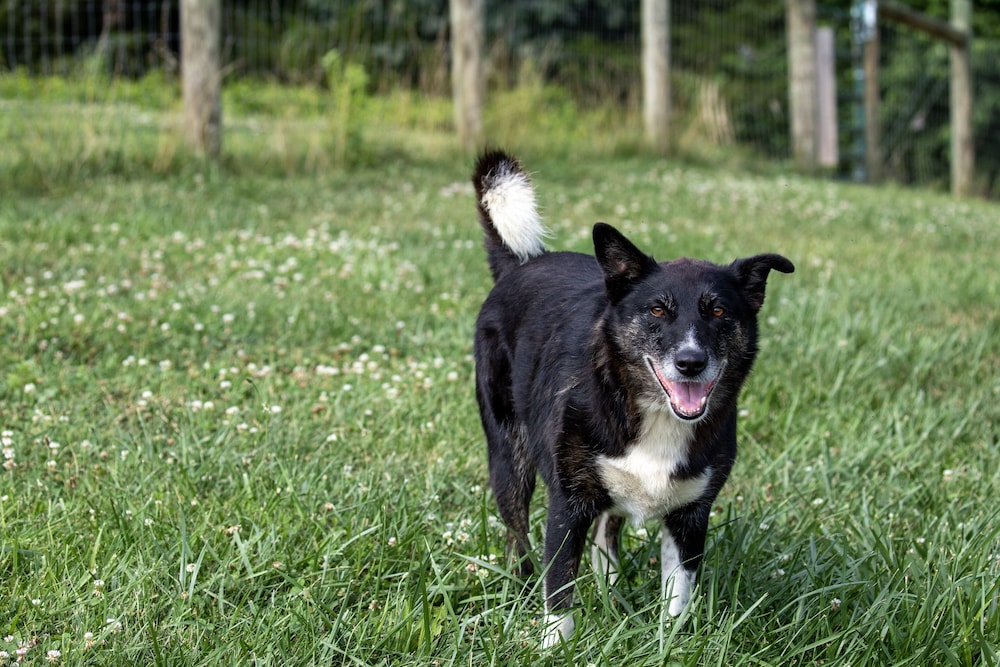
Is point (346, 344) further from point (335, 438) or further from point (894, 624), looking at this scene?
point (894, 624)

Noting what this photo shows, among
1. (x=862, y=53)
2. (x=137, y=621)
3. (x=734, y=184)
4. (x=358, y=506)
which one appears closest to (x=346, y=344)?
(x=358, y=506)

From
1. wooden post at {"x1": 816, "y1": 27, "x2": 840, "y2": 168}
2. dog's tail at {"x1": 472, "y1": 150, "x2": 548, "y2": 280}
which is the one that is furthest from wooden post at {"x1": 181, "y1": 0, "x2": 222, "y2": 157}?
wooden post at {"x1": 816, "y1": 27, "x2": 840, "y2": 168}

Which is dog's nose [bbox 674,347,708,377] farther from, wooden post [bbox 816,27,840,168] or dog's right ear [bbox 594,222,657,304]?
wooden post [bbox 816,27,840,168]

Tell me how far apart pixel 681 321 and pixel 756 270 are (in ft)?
1.08

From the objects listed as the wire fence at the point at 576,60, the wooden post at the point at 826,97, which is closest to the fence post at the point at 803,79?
the wooden post at the point at 826,97

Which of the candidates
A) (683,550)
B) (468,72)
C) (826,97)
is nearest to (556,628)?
(683,550)

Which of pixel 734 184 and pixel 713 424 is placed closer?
pixel 713 424

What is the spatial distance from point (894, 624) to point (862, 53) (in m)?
14.9

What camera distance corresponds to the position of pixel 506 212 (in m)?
3.47

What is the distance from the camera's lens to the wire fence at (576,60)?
11594 mm

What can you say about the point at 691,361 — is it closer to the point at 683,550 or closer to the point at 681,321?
the point at 681,321

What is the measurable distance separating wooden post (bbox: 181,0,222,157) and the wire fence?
1.00m

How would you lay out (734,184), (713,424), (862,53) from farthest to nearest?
(862,53)
(734,184)
(713,424)

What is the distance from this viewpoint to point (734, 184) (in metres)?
11.1
